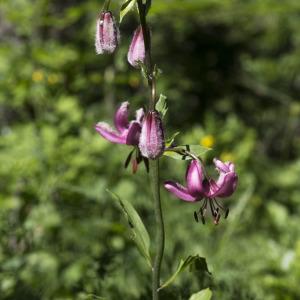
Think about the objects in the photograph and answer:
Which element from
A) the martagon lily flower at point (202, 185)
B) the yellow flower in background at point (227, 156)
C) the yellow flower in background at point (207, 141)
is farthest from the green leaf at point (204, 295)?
the yellow flower in background at point (227, 156)

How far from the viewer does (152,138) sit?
1737 mm

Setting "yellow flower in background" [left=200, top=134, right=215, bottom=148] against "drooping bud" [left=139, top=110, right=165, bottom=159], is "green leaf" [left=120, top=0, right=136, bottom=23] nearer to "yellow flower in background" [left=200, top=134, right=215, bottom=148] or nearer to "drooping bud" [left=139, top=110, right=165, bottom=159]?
"drooping bud" [left=139, top=110, right=165, bottom=159]

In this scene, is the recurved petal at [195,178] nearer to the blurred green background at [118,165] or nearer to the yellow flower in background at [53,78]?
the blurred green background at [118,165]

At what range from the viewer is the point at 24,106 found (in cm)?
450

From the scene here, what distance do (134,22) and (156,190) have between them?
436 cm

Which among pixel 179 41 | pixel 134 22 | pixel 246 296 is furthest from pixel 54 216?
pixel 179 41

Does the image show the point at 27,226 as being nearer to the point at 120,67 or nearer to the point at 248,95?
the point at 120,67

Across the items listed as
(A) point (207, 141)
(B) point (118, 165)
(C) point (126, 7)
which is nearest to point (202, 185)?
(C) point (126, 7)

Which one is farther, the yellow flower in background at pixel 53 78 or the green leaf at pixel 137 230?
the yellow flower in background at pixel 53 78

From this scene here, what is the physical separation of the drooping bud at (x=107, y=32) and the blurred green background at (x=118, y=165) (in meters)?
0.78

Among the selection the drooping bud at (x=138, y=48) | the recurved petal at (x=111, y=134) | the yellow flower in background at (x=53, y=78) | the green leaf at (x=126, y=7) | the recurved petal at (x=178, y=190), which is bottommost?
the yellow flower in background at (x=53, y=78)

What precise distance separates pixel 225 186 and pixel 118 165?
2211 mm

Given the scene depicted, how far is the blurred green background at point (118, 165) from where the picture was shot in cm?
280

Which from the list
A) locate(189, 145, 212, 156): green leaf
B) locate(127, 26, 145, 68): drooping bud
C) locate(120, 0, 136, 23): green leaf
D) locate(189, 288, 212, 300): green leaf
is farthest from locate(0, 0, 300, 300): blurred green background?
locate(120, 0, 136, 23): green leaf
